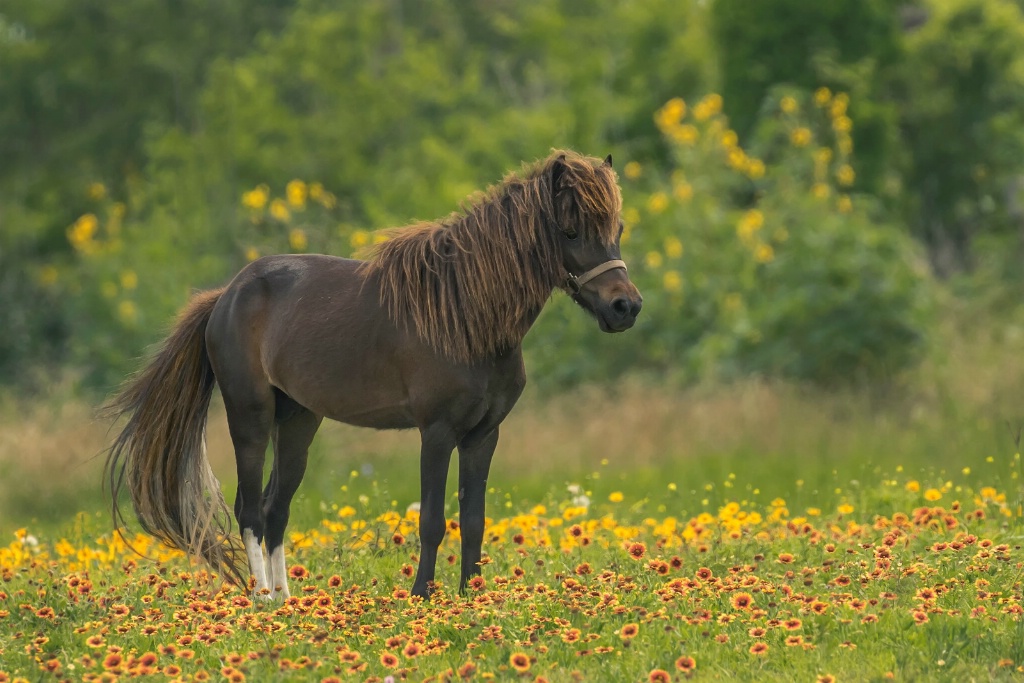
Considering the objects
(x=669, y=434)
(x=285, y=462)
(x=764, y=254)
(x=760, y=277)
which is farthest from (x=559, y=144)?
(x=285, y=462)

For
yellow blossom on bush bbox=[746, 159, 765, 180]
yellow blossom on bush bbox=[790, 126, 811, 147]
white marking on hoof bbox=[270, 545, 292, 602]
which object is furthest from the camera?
yellow blossom on bush bbox=[746, 159, 765, 180]

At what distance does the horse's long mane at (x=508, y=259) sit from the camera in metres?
5.98

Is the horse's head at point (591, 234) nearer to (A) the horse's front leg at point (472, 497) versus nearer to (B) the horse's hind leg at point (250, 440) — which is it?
(A) the horse's front leg at point (472, 497)

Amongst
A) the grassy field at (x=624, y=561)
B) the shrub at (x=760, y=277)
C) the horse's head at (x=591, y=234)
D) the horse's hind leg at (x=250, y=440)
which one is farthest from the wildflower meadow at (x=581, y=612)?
the shrub at (x=760, y=277)

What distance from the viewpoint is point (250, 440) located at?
7.02m

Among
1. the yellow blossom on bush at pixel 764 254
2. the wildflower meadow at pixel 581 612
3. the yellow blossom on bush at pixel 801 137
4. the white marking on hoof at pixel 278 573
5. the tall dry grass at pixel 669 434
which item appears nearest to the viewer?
the wildflower meadow at pixel 581 612

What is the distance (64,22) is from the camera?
98.7 feet

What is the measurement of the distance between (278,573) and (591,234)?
2.39 meters

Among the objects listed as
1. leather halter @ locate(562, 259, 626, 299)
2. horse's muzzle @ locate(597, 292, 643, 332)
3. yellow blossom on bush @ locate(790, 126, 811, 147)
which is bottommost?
horse's muzzle @ locate(597, 292, 643, 332)

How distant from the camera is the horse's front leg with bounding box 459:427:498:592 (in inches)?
247

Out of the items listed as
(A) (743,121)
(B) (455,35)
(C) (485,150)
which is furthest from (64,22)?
(A) (743,121)

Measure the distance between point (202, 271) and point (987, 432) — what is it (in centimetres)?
1010

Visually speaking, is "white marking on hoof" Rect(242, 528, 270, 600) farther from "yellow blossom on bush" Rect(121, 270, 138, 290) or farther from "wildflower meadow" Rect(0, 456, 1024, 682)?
"yellow blossom on bush" Rect(121, 270, 138, 290)

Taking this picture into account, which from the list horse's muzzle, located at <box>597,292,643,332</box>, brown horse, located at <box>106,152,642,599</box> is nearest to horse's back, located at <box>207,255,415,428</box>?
brown horse, located at <box>106,152,642,599</box>
